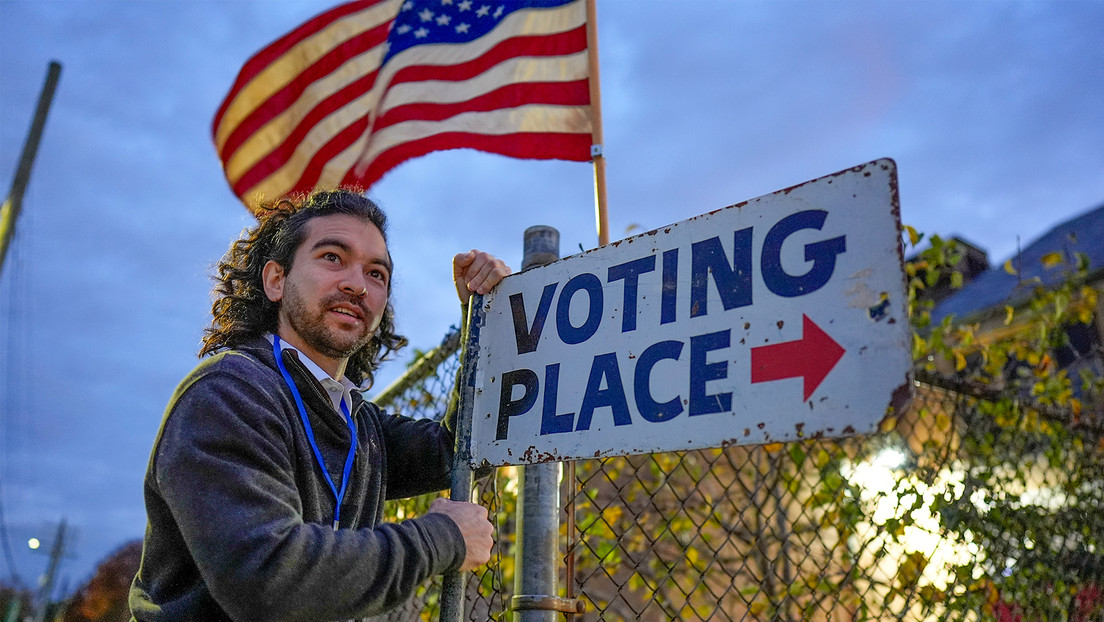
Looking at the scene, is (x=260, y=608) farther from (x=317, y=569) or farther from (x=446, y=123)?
(x=446, y=123)

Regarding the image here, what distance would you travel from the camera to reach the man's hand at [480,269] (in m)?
1.76

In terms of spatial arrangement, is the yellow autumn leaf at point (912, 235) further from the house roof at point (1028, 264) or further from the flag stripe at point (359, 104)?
the house roof at point (1028, 264)

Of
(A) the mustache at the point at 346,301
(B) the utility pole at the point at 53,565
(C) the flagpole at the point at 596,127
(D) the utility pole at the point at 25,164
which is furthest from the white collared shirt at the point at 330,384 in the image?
(B) the utility pole at the point at 53,565

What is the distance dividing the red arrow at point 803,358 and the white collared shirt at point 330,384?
1.04m

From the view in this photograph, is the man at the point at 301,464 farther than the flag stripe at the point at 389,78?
No

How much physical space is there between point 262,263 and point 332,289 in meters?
0.55

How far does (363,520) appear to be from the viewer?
1866mm

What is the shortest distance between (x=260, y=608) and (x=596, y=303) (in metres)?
0.85

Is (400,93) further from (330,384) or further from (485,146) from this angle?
(330,384)

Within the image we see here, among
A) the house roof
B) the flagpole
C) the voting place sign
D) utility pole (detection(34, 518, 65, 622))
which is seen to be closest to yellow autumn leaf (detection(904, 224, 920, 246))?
the flagpole

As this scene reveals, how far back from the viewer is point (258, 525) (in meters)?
1.33

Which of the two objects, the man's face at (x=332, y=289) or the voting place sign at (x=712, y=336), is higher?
the man's face at (x=332, y=289)

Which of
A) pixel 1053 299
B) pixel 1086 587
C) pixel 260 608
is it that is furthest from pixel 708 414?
pixel 1053 299

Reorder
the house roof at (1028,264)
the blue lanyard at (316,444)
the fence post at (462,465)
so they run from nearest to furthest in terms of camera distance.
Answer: the fence post at (462,465) < the blue lanyard at (316,444) < the house roof at (1028,264)
